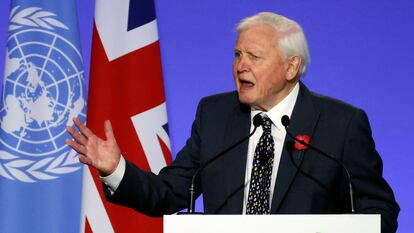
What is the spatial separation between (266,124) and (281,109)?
0.09 m

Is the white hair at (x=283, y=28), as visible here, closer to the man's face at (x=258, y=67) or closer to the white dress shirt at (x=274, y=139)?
the man's face at (x=258, y=67)

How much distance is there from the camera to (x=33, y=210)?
10.6ft

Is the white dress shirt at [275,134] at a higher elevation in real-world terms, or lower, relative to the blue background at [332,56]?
lower

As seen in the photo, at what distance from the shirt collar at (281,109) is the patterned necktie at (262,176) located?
0.04 metres

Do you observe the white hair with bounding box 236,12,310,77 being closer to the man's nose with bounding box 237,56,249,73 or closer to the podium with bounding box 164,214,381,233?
the man's nose with bounding box 237,56,249,73

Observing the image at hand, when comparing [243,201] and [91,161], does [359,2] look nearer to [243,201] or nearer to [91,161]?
[243,201]

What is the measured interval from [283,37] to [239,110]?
263mm

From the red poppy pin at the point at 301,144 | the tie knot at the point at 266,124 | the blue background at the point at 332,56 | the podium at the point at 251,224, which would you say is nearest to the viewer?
the podium at the point at 251,224

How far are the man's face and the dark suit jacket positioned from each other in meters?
0.11

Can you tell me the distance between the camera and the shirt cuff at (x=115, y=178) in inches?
75.9

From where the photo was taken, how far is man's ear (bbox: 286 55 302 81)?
2.21m

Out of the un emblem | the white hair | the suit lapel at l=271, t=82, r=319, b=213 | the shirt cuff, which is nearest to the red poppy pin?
the suit lapel at l=271, t=82, r=319, b=213

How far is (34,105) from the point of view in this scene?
321 cm

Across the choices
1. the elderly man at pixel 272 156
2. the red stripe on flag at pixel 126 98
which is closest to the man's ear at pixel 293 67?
the elderly man at pixel 272 156
